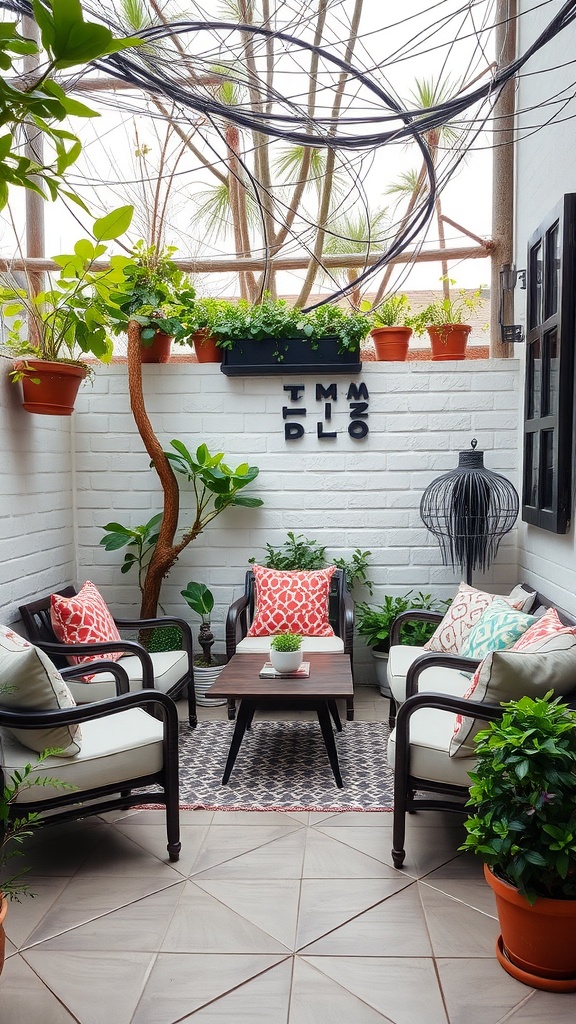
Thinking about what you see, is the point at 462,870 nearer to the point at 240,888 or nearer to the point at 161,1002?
the point at 240,888

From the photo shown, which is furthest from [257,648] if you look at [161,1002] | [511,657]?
[161,1002]

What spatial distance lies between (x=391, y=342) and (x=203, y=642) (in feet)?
6.82

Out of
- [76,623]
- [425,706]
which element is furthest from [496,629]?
[76,623]

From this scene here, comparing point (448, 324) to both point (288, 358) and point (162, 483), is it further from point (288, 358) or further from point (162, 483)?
point (162, 483)

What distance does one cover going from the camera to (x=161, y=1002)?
1.74 metres

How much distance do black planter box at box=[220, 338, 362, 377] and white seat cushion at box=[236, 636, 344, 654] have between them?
5.11 feet

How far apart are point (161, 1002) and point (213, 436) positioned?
3142 mm

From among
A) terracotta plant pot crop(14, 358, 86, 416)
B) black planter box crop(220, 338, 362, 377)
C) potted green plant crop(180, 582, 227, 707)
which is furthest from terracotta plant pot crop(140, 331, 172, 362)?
potted green plant crop(180, 582, 227, 707)

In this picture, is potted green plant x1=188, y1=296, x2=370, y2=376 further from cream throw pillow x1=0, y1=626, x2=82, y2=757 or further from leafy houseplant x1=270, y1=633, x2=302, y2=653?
cream throw pillow x1=0, y1=626, x2=82, y2=757

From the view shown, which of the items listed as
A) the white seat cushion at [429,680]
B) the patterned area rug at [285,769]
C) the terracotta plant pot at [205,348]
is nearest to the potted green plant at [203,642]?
the patterned area rug at [285,769]

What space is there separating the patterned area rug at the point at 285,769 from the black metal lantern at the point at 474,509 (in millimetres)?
1047

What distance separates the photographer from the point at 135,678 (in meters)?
3.33

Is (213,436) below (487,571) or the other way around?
the other way around

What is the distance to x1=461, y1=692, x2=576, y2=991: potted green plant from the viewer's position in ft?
5.71
